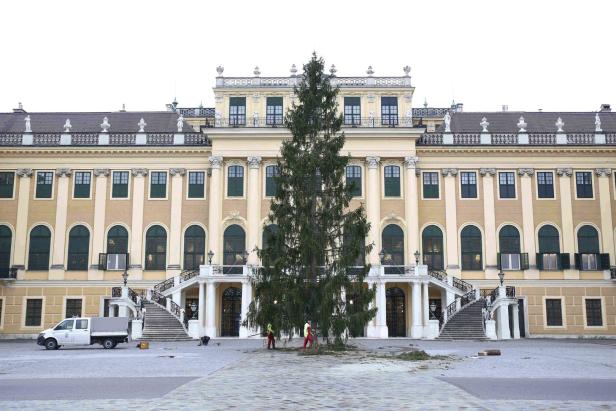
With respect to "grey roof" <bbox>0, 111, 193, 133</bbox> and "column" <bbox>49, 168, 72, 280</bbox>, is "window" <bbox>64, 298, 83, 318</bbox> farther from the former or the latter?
"grey roof" <bbox>0, 111, 193, 133</bbox>

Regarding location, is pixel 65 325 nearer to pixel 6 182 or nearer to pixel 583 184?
pixel 6 182

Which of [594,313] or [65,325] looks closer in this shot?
[65,325]

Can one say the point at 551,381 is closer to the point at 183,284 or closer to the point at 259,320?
A: the point at 259,320

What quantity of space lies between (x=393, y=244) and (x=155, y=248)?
16.5 metres

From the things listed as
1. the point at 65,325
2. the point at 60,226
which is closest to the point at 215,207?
the point at 60,226

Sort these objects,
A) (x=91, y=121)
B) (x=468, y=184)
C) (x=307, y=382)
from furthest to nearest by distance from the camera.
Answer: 1. (x=91, y=121)
2. (x=468, y=184)
3. (x=307, y=382)

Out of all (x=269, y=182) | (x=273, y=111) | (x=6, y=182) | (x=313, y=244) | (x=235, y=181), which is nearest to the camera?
(x=313, y=244)

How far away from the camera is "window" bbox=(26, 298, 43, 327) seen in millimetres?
49125

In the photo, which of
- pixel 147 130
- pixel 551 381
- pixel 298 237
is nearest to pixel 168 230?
→ pixel 147 130

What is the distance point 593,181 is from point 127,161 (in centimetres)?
3285

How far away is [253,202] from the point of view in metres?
49.1

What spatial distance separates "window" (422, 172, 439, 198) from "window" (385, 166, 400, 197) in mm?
2091

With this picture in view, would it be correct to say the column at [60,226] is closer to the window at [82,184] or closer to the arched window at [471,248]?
the window at [82,184]

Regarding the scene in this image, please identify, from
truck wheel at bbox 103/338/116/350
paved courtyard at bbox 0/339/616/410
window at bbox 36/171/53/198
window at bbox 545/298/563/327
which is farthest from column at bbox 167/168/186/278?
window at bbox 545/298/563/327
